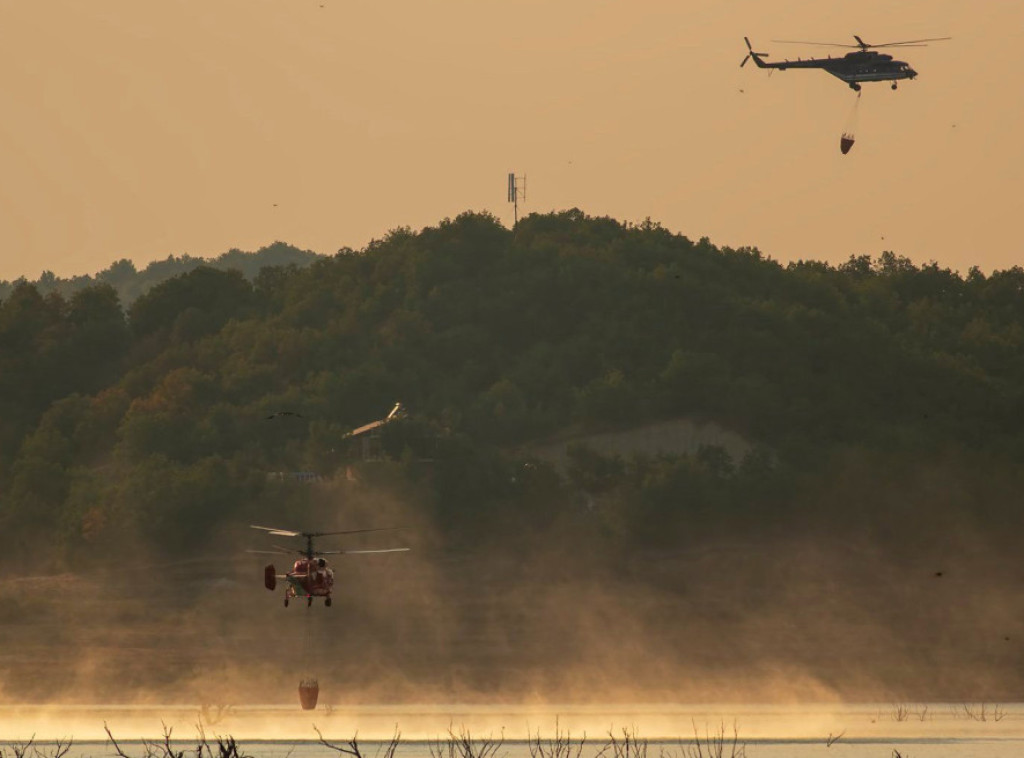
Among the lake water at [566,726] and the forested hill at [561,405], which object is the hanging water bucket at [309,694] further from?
the forested hill at [561,405]

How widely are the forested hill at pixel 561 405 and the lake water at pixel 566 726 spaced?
70.2 feet

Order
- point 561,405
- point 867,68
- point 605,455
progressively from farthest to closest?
point 561,405 < point 605,455 < point 867,68

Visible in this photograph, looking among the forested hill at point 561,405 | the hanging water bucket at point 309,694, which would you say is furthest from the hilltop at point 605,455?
the hanging water bucket at point 309,694

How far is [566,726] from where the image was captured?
12531 cm

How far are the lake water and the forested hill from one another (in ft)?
70.2

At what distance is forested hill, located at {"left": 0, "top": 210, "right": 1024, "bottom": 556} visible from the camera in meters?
159

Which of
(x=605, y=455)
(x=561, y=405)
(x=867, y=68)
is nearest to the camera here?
(x=867, y=68)

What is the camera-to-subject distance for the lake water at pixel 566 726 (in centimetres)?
11875

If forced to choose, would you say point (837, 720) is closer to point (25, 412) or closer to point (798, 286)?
point (798, 286)

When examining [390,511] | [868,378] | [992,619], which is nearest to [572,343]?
[868,378]

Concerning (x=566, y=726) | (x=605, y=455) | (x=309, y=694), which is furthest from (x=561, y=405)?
(x=309, y=694)

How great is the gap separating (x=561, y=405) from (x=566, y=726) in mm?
54447

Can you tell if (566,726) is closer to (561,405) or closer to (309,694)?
(309,694)

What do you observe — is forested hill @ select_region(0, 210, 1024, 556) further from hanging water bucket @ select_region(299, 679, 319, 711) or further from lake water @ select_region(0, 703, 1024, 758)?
hanging water bucket @ select_region(299, 679, 319, 711)
